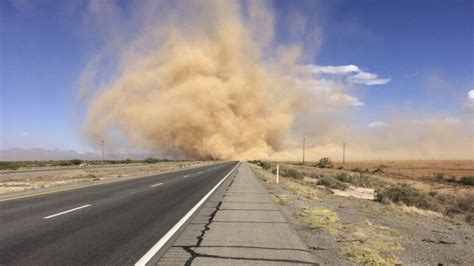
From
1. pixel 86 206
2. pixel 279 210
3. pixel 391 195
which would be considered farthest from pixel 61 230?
pixel 391 195

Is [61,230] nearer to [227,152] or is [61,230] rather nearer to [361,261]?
[361,261]

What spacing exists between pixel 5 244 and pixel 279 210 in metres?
6.93

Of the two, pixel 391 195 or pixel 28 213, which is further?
pixel 391 195

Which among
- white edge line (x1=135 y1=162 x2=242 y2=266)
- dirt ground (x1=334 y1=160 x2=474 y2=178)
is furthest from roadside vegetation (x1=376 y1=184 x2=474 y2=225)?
dirt ground (x1=334 y1=160 x2=474 y2=178)

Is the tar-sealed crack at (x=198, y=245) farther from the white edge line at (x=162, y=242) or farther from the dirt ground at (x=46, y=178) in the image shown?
the dirt ground at (x=46, y=178)

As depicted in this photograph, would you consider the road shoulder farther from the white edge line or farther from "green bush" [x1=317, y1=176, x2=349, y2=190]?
"green bush" [x1=317, y1=176, x2=349, y2=190]

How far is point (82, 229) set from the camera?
311 inches

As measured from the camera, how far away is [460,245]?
782cm

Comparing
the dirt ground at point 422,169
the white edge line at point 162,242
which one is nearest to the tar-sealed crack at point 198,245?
the white edge line at point 162,242

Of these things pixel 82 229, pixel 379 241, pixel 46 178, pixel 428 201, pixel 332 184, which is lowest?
pixel 332 184

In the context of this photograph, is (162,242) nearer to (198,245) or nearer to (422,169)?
(198,245)

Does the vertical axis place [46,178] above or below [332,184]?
above

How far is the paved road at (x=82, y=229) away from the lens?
577 cm

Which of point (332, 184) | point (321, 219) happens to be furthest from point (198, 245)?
point (332, 184)
